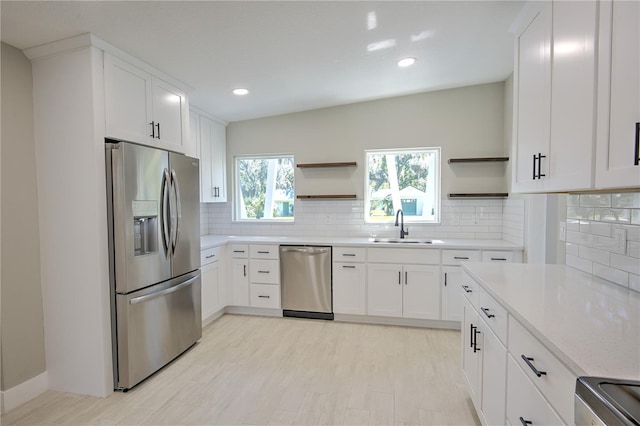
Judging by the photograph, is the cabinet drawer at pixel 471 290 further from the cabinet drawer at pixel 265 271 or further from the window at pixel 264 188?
the window at pixel 264 188

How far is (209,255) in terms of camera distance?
11.3 ft

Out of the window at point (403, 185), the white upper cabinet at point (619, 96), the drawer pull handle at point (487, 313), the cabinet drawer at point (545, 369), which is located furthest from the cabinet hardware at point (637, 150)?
the window at point (403, 185)

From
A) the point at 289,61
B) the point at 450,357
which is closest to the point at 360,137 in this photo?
the point at 289,61

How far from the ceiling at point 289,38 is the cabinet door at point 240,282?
6.16ft

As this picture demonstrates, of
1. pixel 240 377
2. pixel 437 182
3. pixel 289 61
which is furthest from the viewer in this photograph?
pixel 437 182

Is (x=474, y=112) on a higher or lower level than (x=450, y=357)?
higher

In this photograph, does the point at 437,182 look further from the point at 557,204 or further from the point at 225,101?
the point at 225,101

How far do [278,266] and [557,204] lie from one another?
2812 millimetres

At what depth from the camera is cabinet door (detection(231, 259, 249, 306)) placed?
3.78 meters

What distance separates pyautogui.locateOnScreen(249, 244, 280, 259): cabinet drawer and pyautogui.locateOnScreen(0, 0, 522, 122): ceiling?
5.51ft

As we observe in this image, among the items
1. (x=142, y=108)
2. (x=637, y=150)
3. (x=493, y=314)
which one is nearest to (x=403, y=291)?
(x=493, y=314)

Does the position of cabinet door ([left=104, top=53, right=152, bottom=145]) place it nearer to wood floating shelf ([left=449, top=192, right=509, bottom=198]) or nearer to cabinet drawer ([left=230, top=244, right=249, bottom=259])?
cabinet drawer ([left=230, top=244, right=249, bottom=259])

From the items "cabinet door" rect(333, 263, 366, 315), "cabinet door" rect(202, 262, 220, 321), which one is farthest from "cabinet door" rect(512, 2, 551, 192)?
"cabinet door" rect(202, 262, 220, 321)

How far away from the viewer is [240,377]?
2.48 m
